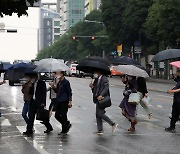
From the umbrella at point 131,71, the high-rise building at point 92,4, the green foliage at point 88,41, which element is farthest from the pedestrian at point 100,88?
the high-rise building at point 92,4

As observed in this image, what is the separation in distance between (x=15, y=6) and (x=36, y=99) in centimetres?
587

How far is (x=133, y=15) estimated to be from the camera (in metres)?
63.3

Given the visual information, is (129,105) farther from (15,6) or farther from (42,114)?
(15,6)

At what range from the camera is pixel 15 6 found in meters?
18.5

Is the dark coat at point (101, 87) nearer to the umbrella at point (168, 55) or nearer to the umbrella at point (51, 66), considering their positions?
the umbrella at point (51, 66)

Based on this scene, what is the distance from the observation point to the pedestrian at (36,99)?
44.3 ft

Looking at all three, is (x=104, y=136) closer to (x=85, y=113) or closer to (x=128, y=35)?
(x=85, y=113)

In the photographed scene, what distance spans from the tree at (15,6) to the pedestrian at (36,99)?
13.7 ft

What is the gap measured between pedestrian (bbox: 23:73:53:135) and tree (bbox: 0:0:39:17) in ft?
13.7

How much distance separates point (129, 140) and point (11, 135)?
117 inches

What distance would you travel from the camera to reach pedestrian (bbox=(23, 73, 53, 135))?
13.5 metres

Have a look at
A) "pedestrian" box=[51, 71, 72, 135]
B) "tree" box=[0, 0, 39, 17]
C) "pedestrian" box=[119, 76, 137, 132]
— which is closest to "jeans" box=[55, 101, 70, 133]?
"pedestrian" box=[51, 71, 72, 135]

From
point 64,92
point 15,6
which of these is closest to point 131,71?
point 64,92

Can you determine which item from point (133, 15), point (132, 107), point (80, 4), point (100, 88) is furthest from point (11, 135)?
point (80, 4)
